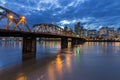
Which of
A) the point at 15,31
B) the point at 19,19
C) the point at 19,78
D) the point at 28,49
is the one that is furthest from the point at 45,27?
the point at 19,78

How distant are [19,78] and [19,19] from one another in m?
48.3

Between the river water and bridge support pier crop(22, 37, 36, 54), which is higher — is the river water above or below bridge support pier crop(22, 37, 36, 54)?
below

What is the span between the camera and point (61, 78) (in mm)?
22422

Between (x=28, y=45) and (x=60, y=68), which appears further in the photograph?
(x=28, y=45)

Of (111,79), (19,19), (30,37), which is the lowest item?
(111,79)

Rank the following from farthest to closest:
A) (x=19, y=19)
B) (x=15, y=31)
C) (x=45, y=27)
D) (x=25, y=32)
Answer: (x=45, y=27) → (x=19, y=19) → (x=25, y=32) → (x=15, y=31)

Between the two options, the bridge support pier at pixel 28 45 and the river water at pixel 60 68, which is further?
the bridge support pier at pixel 28 45

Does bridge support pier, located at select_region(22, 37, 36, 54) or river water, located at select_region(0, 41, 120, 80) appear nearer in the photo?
river water, located at select_region(0, 41, 120, 80)

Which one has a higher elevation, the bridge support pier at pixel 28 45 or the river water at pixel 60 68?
the bridge support pier at pixel 28 45

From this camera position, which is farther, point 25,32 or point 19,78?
point 25,32

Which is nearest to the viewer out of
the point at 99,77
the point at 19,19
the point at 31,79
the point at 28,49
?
the point at 31,79

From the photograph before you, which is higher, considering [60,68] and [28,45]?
[28,45]

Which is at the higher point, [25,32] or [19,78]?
[25,32]

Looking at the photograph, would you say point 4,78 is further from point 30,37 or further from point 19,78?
point 30,37
